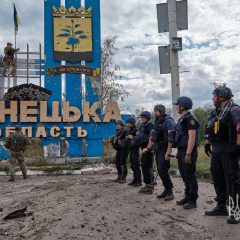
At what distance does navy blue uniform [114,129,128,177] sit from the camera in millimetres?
11422

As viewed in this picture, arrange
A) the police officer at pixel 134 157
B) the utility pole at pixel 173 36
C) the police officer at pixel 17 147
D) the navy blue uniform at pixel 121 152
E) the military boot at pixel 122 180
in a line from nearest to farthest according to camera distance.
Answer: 1. the police officer at pixel 134 157
2. the navy blue uniform at pixel 121 152
3. the military boot at pixel 122 180
4. the utility pole at pixel 173 36
5. the police officer at pixel 17 147

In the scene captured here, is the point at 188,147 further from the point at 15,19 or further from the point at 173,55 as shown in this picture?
the point at 15,19

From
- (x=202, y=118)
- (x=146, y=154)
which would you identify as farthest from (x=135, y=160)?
(x=202, y=118)

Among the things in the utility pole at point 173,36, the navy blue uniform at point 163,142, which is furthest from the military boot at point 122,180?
the navy blue uniform at point 163,142

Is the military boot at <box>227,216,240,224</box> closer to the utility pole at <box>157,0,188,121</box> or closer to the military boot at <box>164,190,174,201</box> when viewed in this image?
the military boot at <box>164,190,174,201</box>

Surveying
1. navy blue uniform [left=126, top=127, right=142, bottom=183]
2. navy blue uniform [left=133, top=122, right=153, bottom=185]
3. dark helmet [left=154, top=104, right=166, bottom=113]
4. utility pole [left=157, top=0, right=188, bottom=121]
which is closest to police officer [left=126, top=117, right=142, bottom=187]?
navy blue uniform [left=126, top=127, right=142, bottom=183]

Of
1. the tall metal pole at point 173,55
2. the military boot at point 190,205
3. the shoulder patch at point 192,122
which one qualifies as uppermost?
the tall metal pole at point 173,55

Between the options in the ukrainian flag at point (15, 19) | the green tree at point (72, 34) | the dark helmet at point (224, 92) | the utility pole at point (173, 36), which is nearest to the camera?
the dark helmet at point (224, 92)

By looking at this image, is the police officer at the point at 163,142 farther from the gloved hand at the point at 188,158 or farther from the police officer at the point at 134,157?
the police officer at the point at 134,157

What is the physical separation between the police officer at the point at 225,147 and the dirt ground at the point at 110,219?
0.34 metres

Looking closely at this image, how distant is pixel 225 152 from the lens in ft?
21.5

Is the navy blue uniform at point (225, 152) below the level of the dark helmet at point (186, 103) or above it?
below

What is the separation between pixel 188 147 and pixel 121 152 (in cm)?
465

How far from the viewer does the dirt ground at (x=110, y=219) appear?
5828mm
